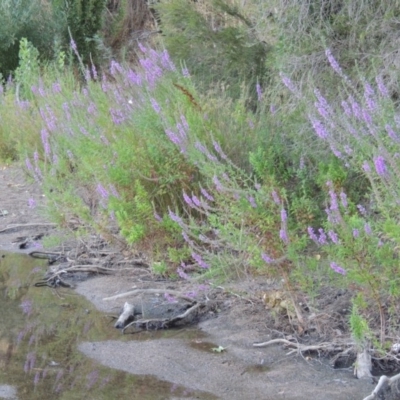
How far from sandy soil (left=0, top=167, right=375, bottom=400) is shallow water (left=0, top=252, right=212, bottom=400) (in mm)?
112

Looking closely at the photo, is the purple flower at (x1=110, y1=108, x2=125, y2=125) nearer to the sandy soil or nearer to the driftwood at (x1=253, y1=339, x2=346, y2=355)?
the sandy soil

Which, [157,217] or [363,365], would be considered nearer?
[363,365]

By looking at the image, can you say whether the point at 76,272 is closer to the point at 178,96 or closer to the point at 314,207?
the point at 178,96

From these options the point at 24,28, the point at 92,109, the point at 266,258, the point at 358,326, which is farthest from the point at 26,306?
the point at 24,28

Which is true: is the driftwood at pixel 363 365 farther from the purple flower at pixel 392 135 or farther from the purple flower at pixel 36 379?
the purple flower at pixel 36 379

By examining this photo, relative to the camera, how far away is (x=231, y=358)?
4.81m

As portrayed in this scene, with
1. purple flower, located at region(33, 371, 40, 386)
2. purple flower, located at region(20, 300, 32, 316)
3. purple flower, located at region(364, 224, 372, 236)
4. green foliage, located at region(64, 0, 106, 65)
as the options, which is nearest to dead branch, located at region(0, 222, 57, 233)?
purple flower, located at region(20, 300, 32, 316)

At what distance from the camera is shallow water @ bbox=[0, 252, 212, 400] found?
14.6 feet

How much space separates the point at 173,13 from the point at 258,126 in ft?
11.7

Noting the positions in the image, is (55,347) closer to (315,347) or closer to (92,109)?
(315,347)

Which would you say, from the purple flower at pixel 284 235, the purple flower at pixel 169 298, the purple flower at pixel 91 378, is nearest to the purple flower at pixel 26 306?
the purple flower at pixel 169 298

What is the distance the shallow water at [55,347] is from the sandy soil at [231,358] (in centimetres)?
11

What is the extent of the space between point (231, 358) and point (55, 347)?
1.13 meters

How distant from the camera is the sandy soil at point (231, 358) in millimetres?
4332
